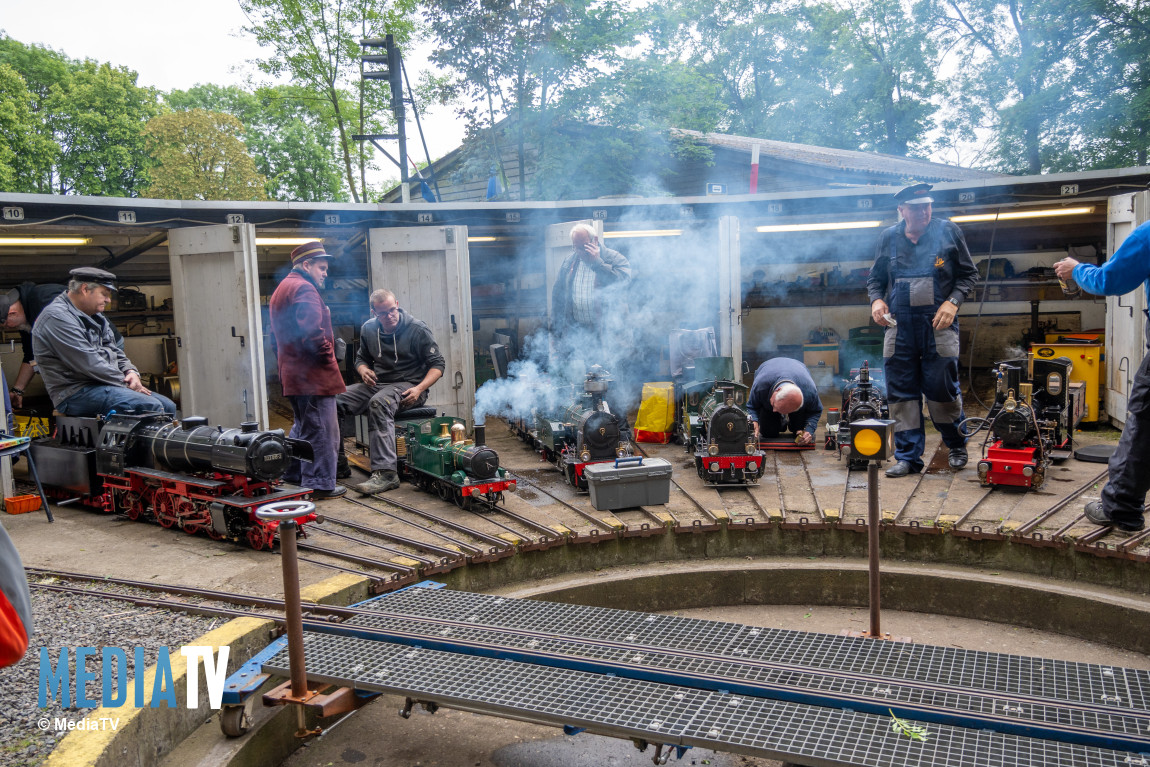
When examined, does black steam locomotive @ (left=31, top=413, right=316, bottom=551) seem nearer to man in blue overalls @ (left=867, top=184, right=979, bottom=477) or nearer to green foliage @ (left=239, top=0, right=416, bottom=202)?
man in blue overalls @ (left=867, top=184, right=979, bottom=477)

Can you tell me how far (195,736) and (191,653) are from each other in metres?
0.37

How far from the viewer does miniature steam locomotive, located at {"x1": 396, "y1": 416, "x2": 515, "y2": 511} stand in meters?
6.25

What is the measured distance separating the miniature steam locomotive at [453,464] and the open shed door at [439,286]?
2.08 metres

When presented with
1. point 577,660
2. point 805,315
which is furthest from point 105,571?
point 805,315

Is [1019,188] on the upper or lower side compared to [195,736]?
upper

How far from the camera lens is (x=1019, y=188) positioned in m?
8.62

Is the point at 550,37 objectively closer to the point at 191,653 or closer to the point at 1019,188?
the point at 1019,188

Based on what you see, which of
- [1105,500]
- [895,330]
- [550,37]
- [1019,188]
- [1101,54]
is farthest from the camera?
[1101,54]

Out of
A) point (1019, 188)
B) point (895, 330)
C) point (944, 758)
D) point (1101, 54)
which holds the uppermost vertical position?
point (1101, 54)

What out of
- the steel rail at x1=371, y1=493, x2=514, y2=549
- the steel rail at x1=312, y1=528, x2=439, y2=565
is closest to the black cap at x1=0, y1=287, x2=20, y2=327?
the steel rail at x1=371, y1=493, x2=514, y2=549

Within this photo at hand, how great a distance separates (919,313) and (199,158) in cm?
2404

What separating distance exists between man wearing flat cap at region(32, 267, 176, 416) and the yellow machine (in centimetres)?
915

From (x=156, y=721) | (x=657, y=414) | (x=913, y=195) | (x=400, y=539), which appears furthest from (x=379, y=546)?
(x=913, y=195)

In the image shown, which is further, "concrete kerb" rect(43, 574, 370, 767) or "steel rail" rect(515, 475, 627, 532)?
"steel rail" rect(515, 475, 627, 532)
